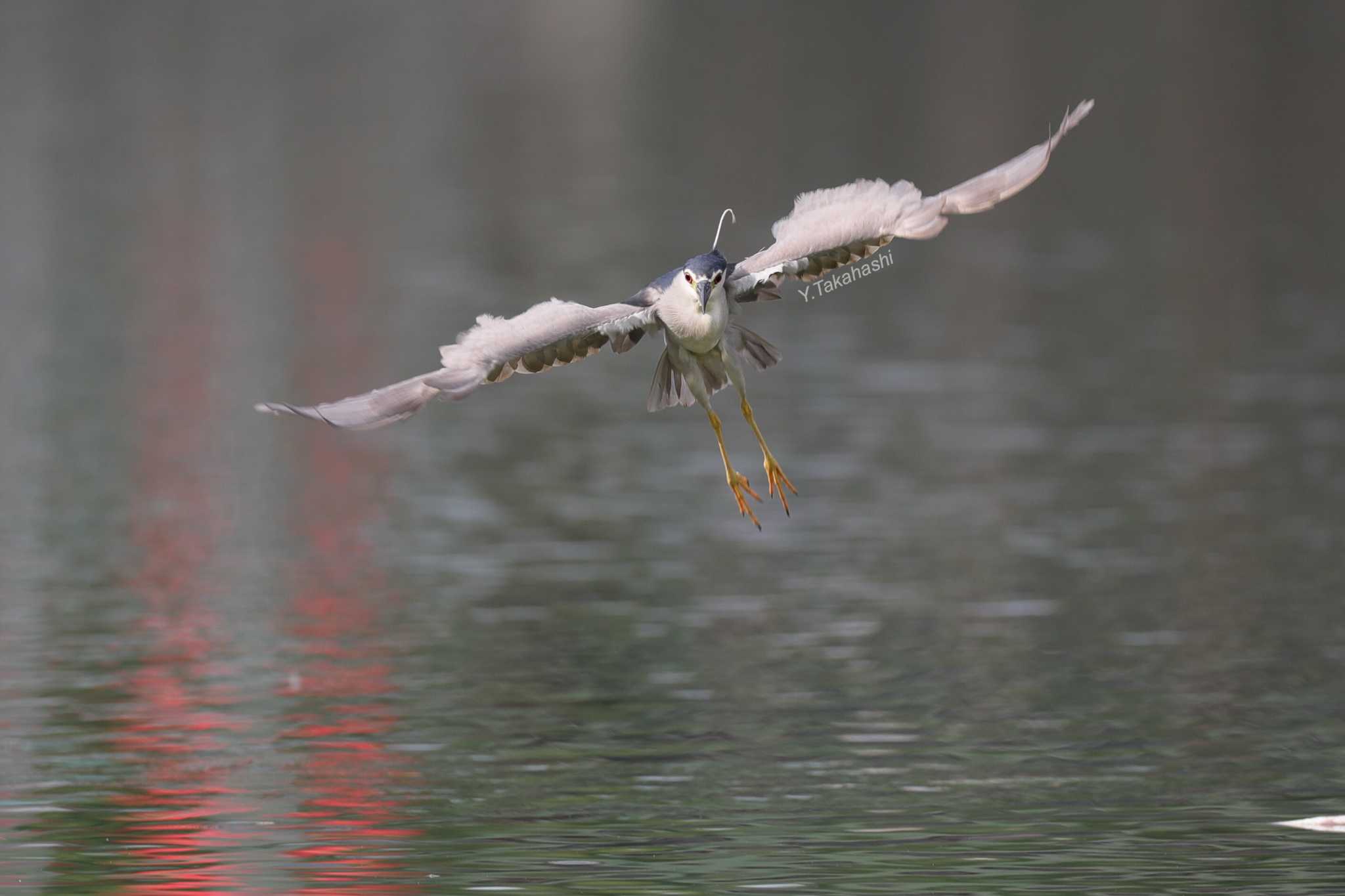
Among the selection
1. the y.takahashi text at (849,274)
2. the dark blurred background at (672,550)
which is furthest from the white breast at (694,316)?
the dark blurred background at (672,550)

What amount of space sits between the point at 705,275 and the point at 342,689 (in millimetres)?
13988

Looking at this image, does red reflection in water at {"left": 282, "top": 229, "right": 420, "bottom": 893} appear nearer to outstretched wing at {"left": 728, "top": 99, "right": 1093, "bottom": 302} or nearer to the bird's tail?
the bird's tail

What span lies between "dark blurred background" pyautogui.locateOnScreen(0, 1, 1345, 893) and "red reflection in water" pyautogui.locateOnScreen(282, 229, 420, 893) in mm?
92

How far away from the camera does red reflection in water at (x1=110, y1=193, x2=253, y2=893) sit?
21.1 meters

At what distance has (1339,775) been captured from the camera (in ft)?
76.1

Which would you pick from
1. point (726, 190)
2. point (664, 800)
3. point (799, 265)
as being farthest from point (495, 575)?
point (726, 190)

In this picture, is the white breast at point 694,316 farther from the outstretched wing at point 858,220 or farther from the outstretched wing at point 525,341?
the outstretched wing at point 858,220

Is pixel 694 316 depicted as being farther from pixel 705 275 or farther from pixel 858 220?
pixel 858 220

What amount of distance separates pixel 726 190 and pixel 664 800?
5908cm

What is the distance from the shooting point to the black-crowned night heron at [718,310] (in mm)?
14156

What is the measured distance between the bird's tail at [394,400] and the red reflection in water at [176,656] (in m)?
6.39

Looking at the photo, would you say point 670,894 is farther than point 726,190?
No

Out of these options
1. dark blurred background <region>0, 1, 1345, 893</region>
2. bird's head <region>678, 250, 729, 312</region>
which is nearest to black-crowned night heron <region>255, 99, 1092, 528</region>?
bird's head <region>678, 250, 729, 312</region>

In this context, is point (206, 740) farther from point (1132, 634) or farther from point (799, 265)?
point (799, 265)
